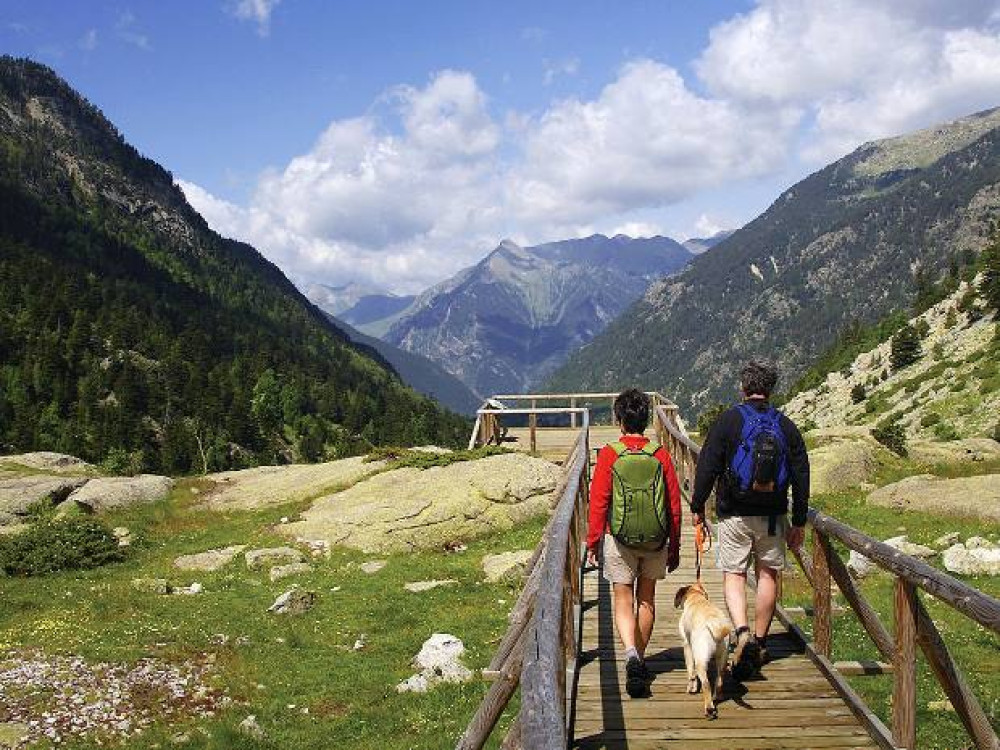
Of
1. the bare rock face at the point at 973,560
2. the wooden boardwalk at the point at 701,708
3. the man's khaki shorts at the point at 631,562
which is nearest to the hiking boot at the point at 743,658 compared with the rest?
the wooden boardwalk at the point at 701,708

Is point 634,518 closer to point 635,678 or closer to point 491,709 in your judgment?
point 635,678

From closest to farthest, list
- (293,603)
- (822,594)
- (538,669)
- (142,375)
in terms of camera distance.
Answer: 1. (538,669)
2. (822,594)
3. (293,603)
4. (142,375)

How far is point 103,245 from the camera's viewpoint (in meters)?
195

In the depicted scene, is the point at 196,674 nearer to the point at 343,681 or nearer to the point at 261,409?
the point at 343,681

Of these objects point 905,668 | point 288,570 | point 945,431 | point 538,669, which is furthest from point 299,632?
point 945,431

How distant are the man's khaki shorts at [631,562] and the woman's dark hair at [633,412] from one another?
1096mm

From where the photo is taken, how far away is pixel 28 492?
2608cm

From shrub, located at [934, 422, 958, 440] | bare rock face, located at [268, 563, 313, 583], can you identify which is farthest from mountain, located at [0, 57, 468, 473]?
shrub, located at [934, 422, 958, 440]

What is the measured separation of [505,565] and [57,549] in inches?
505

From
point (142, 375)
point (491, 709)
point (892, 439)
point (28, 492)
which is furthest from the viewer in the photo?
→ point (142, 375)

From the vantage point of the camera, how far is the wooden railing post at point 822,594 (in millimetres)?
Result: 7277

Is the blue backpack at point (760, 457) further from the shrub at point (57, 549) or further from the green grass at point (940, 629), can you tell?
the shrub at point (57, 549)

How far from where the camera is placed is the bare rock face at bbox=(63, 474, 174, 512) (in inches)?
1020

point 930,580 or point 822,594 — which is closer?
point 930,580
